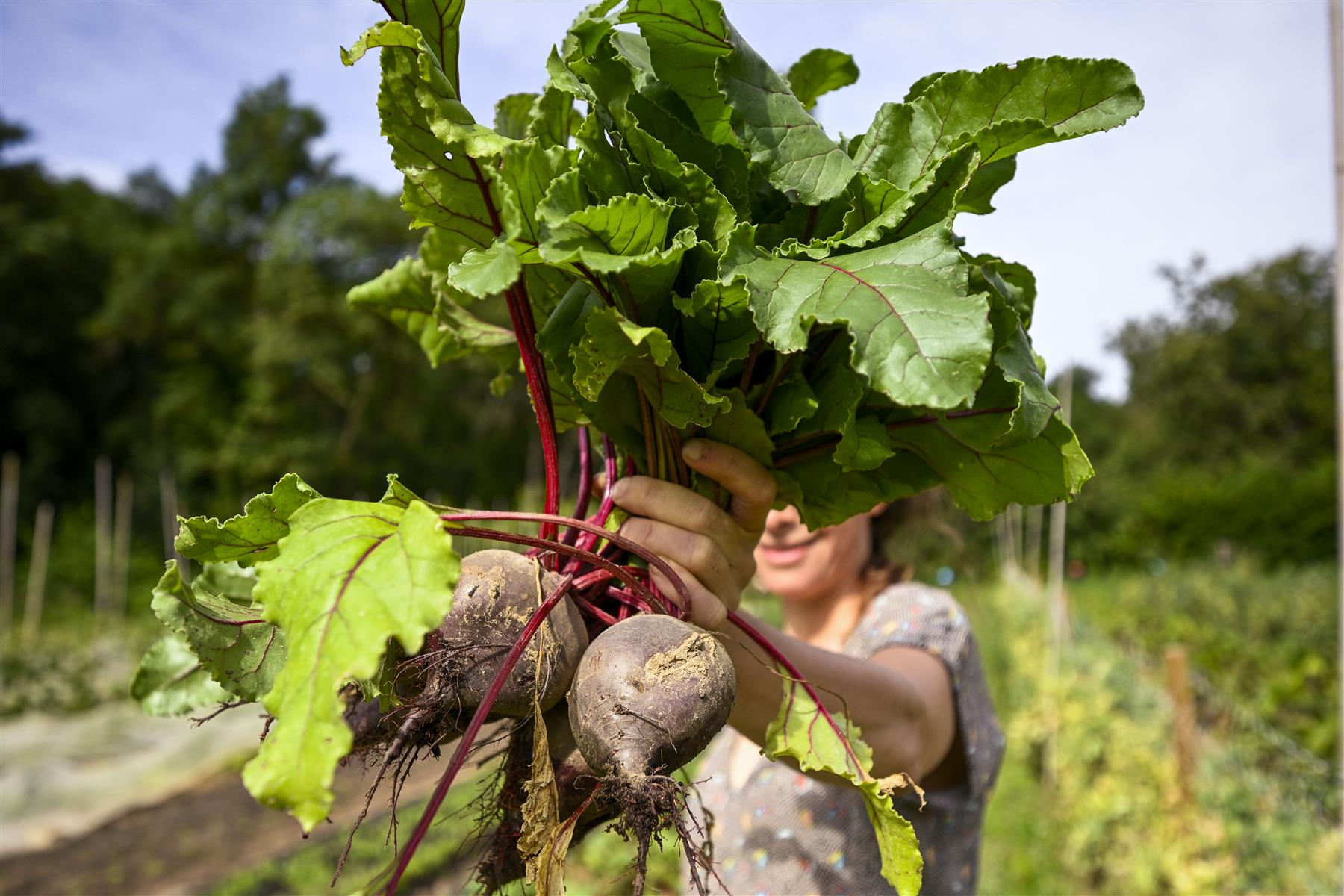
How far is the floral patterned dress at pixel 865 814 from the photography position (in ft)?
5.92

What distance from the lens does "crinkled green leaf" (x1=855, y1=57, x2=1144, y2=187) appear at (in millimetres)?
999

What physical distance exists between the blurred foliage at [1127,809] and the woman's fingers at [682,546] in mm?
3789

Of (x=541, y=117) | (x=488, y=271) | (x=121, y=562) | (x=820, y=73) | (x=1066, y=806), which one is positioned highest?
(x=820, y=73)

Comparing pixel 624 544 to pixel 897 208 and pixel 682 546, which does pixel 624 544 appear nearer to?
pixel 682 546

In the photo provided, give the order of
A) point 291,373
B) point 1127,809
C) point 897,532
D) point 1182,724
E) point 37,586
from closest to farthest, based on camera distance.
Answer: point 897,532 → point 1182,724 → point 1127,809 → point 37,586 → point 291,373

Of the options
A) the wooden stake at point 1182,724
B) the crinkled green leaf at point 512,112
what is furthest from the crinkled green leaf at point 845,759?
the wooden stake at point 1182,724

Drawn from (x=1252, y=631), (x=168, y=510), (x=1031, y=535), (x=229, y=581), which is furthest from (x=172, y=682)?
(x=168, y=510)

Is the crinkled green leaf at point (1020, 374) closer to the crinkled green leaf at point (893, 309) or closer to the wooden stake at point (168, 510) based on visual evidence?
the crinkled green leaf at point (893, 309)

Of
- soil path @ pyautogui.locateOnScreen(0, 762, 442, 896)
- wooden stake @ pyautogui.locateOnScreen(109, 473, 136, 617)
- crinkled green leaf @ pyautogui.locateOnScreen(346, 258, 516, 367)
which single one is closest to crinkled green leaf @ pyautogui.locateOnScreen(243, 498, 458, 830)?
crinkled green leaf @ pyautogui.locateOnScreen(346, 258, 516, 367)

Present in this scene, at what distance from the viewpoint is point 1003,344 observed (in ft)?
3.41

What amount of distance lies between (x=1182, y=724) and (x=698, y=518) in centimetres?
475

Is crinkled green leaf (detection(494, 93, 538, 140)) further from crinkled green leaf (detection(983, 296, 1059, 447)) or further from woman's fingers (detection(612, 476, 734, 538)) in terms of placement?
crinkled green leaf (detection(983, 296, 1059, 447))

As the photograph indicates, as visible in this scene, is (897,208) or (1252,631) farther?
(1252,631)

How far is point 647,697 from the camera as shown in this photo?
1007 millimetres
